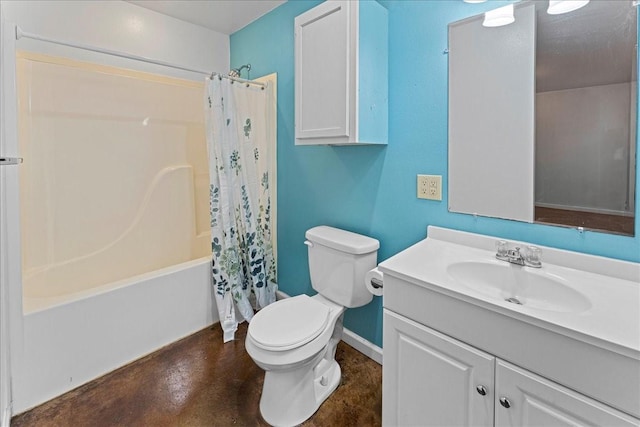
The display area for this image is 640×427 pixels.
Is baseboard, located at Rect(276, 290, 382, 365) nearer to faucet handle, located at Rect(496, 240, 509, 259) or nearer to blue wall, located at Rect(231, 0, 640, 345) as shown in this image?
blue wall, located at Rect(231, 0, 640, 345)

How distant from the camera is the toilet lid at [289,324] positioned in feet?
4.45

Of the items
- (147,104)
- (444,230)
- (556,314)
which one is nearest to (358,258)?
(444,230)

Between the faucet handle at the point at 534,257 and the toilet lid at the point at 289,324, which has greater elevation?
the faucet handle at the point at 534,257

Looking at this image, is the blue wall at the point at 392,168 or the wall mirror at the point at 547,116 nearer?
the wall mirror at the point at 547,116

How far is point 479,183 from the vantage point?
1.38 m

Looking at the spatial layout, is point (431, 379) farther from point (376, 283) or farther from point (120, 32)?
point (120, 32)

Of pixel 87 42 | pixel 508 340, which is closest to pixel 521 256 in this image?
pixel 508 340

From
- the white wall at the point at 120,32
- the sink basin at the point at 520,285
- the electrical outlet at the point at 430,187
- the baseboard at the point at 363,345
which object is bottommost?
the baseboard at the point at 363,345

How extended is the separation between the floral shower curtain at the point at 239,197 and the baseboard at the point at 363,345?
28.5 inches

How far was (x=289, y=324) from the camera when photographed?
1476 millimetres

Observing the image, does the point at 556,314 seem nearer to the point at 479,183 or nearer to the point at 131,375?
the point at 479,183

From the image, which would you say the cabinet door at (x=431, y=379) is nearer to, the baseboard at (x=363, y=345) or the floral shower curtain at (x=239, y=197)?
the baseboard at (x=363, y=345)

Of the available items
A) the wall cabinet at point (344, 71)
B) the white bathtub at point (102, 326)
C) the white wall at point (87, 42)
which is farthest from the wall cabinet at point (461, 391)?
the white wall at point (87, 42)

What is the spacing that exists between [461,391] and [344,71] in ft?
4.51
